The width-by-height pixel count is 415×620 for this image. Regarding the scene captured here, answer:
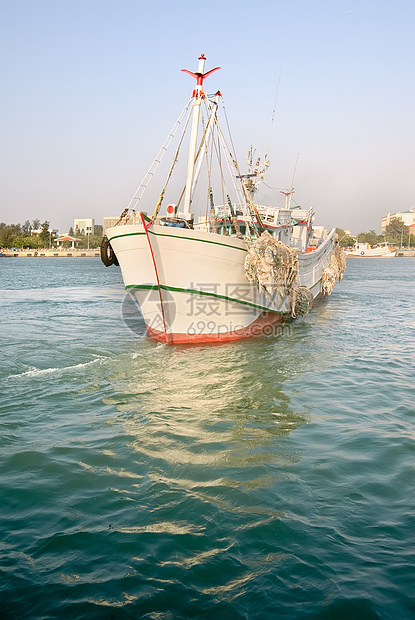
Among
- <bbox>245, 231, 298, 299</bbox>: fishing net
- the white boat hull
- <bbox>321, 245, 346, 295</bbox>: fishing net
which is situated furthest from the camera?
<bbox>321, 245, 346, 295</bbox>: fishing net

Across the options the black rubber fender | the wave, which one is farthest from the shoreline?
the wave

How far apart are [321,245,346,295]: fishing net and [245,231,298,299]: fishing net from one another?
47.9 feet

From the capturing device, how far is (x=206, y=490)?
531 centimetres

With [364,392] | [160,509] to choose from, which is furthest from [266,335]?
[160,509]

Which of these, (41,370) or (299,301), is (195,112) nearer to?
(299,301)

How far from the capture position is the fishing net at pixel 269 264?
13039 mm

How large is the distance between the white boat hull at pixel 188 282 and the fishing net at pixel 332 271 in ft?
50.3

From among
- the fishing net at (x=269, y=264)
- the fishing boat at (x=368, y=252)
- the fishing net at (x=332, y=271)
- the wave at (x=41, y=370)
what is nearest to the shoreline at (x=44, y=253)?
the fishing boat at (x=368, y=252)

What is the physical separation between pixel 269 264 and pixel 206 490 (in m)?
8.62

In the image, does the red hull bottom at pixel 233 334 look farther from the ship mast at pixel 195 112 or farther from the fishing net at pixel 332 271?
the fishing net at pixel 332 271

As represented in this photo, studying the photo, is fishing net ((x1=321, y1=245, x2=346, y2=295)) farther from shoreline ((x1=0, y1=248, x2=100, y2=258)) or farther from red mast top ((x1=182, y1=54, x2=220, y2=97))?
shoreline ((x1=0, y1=248, x2=100, y2=258))

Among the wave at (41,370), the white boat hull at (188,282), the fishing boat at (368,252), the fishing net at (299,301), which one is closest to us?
the wave at (41,370)

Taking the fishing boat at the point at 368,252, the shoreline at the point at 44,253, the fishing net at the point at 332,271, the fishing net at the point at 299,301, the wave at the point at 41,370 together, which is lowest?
the wave at the point at 41,370

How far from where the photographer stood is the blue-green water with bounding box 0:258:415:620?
3738 millimetres
